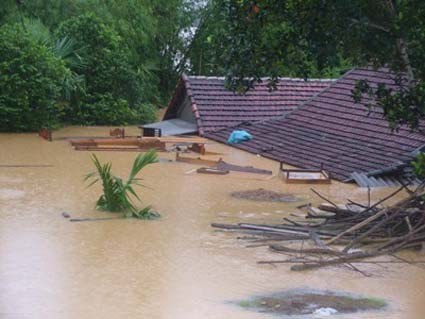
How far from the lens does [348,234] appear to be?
1109 centimetres

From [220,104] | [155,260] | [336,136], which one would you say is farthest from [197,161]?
[155,260]

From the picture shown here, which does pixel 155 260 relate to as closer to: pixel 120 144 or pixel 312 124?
pixel 120 144

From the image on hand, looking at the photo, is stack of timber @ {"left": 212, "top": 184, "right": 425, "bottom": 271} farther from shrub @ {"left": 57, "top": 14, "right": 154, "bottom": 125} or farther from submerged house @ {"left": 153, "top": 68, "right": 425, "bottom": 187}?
shrub @ {"left": 57, "top": 14, "right": 154, "bottom": 125}

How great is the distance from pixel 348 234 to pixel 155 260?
89.9 inches

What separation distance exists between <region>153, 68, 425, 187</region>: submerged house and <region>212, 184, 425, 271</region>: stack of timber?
3804mm

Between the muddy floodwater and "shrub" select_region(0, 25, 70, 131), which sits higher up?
"shrub" select_region(0, 25, 70, 131)

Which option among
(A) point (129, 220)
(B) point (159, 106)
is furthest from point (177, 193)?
(B) point (159, 106)

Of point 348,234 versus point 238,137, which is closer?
point 348,234

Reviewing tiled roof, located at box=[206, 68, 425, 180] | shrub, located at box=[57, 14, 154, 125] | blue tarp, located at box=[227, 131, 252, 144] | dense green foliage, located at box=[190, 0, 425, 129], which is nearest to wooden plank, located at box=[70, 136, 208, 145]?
blue tarp, located at box=[227, 131, 252, 144]

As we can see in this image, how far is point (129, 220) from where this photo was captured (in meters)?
12.3

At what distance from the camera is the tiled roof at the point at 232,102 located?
21250mm

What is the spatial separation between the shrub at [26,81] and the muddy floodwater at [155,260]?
5.21 metres

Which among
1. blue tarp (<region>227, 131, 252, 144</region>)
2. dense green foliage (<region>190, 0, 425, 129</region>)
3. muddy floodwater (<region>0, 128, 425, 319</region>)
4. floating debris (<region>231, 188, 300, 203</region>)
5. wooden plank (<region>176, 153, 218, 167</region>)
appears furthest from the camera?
blue tarp (<region>227, 131, 252, 144</region>)

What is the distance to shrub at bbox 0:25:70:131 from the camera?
20.4 meters
